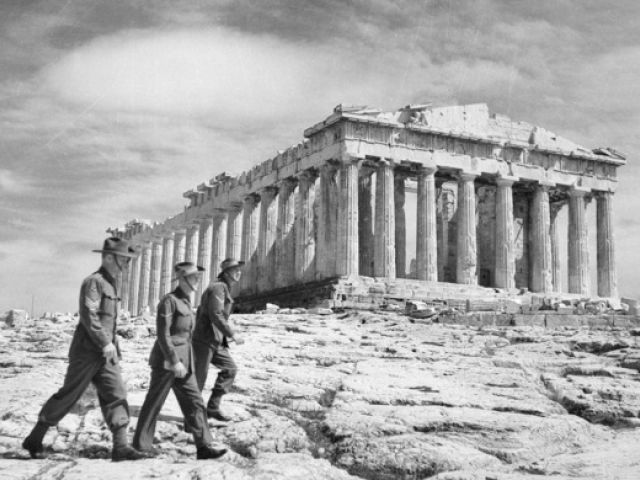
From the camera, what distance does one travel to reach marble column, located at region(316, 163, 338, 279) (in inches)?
1478

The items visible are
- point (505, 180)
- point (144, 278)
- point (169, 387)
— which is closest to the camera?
point (169, 387)

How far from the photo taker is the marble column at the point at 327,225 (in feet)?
123

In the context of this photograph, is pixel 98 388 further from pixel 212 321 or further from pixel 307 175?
pixel 307 175

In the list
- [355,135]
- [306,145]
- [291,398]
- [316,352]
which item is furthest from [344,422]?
[306,145]

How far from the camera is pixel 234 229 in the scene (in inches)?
1877

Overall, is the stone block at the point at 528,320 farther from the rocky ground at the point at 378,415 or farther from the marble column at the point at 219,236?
the marble column at the point at 219,236

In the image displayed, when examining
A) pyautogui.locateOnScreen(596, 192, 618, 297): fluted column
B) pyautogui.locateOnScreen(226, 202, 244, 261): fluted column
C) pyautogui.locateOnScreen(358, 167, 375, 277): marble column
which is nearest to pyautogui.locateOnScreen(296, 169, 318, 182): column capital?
pyautogui.locateOnScreen(358, 167, 375, 277): marble column

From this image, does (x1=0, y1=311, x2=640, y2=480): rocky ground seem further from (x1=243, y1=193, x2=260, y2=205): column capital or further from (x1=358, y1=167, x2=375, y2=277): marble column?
(x1=243, y1=193, x2=260, y2=205): column capital

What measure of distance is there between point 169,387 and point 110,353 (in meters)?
0.74

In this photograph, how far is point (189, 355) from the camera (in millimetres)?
9352

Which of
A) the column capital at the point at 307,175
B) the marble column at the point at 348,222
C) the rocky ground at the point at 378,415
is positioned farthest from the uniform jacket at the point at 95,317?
the column capital at the point at 307,175

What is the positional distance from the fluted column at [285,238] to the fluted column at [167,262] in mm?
13905

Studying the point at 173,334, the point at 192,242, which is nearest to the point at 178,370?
the point at 173,334

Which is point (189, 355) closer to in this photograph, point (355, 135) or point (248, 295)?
point (355, 135)
